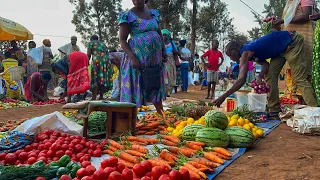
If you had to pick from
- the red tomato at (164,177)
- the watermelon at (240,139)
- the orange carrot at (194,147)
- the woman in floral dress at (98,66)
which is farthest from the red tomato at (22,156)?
the woman in floral dress at (98,66)

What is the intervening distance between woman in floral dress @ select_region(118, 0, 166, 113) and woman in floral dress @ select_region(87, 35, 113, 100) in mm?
4327

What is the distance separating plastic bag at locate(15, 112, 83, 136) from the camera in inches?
161

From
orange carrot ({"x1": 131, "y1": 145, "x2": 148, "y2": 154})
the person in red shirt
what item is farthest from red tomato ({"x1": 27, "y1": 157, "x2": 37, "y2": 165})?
the person in red shirt

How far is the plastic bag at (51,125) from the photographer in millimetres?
4080

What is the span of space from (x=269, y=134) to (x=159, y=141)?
5.62 ft

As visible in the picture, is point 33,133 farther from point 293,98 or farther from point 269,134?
point 293,98

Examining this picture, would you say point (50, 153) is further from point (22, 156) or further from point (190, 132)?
point (190, 132)

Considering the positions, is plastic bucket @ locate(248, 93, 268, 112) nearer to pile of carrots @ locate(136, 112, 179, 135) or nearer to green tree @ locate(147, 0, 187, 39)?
pile of carrots @ locate(136, 112, 179, 135)

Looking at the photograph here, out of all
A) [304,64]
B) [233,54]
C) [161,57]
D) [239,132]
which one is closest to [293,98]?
[304,64]

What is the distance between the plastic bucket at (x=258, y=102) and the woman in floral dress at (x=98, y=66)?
478 cm

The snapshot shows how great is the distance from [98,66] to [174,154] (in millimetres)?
6485

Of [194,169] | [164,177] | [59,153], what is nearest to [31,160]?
[59,153]

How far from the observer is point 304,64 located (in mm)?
5738

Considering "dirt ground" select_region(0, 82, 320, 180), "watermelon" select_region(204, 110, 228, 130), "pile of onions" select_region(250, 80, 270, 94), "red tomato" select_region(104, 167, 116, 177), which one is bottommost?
"dirt ground" select_region(0, 82, 320, 180)
